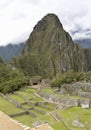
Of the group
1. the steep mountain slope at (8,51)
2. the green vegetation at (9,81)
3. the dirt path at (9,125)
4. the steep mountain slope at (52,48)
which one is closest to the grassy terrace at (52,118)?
the dirt path at (9,125)

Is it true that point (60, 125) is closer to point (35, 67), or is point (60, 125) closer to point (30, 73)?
point (30, 73)

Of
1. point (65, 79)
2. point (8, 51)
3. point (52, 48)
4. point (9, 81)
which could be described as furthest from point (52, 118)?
point (8, 51)

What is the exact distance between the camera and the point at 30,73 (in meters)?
98.1

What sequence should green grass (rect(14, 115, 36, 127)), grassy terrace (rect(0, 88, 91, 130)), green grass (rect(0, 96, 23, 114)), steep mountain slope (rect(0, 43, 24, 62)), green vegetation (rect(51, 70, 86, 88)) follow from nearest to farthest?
1. grassy terrace (rect(0, 88, 91, 130))
2. green grass (rect(14, 115, 36, 127))
3. green grass (rect(0, 96, 23, 114))
4. green vegetation (rect(51, 70, 86, 88))
5. steep mountain slope (rect(0, 43, 24, 62))

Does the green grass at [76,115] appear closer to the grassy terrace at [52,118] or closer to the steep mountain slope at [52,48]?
the grassy terrace at [52,118]

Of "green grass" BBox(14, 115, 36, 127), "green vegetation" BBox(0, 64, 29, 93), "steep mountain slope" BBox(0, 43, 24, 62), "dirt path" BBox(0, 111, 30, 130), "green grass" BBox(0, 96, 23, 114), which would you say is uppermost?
"steep mountain slope" BBox(0, 43, 24, 62)

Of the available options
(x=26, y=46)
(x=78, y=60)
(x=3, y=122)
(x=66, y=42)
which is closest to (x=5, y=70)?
(x=3, y=122)

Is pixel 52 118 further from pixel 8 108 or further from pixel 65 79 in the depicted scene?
pixel 65 79

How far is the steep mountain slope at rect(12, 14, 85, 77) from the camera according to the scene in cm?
12062

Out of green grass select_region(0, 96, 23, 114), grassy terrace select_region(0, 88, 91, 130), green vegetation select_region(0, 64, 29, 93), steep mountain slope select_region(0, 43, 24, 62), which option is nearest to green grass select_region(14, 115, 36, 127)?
grassy terrace select_region(0, 88, 91, 130)

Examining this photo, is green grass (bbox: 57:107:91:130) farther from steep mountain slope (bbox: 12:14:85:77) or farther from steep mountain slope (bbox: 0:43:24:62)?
steep mountain slope (bbox: 0:43:24:62)

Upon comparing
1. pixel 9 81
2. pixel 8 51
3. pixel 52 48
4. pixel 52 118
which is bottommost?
pixel 52 118

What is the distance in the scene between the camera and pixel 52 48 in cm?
12644

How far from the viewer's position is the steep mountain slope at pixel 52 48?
120625 millimetres
